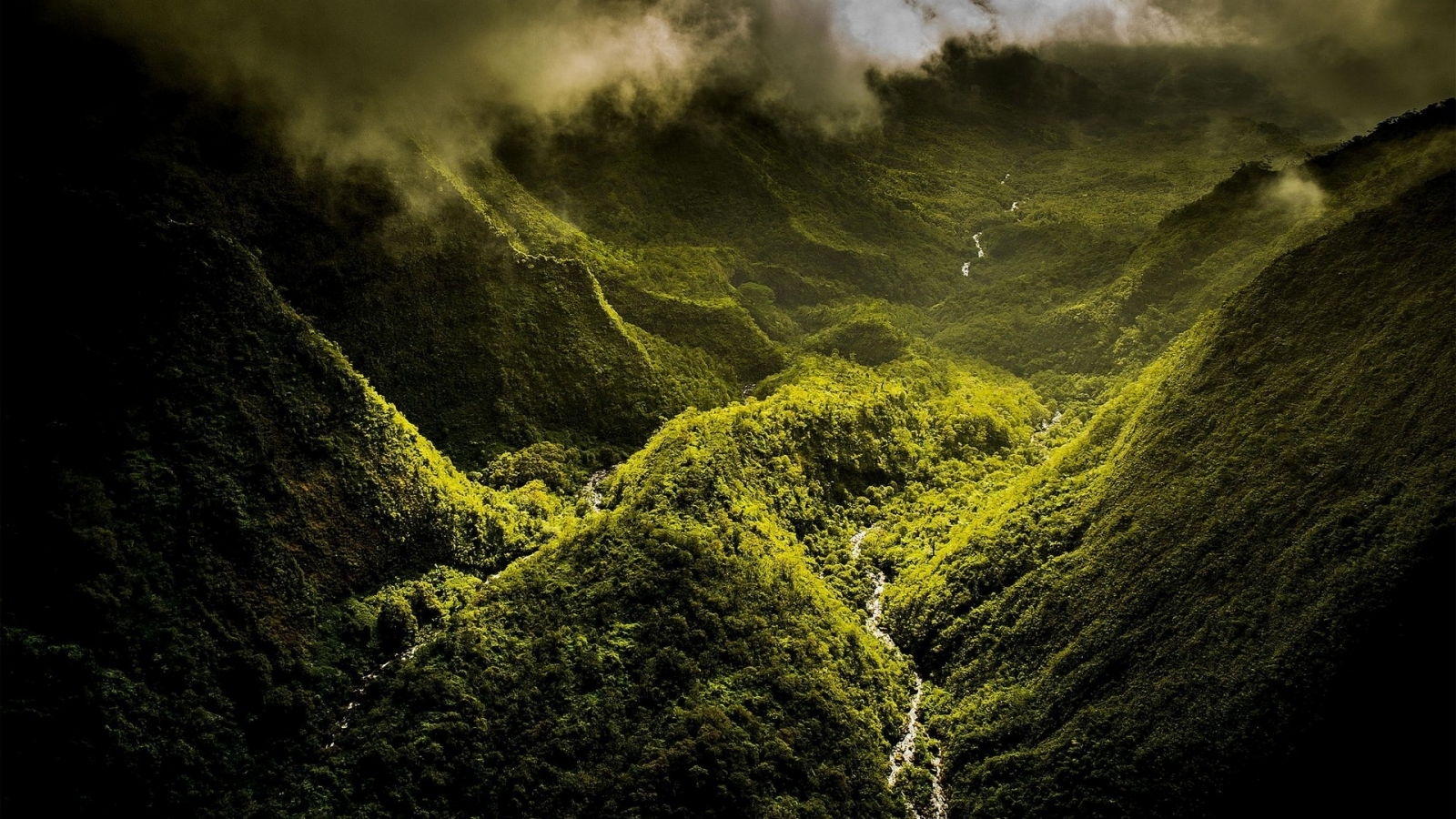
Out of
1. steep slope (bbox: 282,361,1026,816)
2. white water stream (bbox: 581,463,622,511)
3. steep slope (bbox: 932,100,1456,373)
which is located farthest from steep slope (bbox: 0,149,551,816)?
steep slope (bbox: 932,100,1456,373)

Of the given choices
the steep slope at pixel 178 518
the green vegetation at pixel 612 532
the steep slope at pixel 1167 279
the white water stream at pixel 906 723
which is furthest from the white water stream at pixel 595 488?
the steep slope at pixel 1167 279

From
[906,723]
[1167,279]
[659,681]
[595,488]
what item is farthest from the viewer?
[1167,279]

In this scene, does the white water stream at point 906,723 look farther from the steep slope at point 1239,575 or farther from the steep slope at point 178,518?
the steep slope at point 178,518

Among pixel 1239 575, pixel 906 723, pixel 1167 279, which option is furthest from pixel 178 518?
pixel 1167 279

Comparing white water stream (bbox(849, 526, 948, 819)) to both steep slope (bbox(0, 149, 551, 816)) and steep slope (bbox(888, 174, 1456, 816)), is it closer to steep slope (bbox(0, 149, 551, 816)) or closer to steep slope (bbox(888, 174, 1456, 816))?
steep slope (bbox(888, 174, 1456, 816))

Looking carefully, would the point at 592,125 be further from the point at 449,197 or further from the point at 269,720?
the point at 269,720

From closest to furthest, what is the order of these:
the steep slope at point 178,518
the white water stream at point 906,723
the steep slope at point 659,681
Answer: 1. the steep slope at point 178,518
2. the steep slope at point 659,681
3. the white water stream at point 906,723

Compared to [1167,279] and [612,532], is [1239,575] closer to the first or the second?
[612,532]
